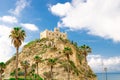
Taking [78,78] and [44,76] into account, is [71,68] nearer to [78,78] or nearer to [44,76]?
[78,78]

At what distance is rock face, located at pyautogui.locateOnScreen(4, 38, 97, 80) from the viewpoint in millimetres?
136000

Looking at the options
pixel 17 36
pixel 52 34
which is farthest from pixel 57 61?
pixel 17 36

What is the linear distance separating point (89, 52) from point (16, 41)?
48319mm

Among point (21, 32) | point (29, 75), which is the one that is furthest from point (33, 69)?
point (21, 32)

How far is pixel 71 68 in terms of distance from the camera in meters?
139

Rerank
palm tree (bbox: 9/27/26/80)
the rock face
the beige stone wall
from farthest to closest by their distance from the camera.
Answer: the beige stone wall → the rock face → palm tree (bbox: 9/27/26/80)

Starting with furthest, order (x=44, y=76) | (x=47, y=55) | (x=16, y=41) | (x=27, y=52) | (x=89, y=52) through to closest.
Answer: (x=27, y=52) → (x=47, y=55) → (x=44, y=76) → (x=89, y=52) → (x=16, y=41)

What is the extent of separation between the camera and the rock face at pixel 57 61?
136 metres

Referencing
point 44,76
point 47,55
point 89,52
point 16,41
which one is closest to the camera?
point 16,41

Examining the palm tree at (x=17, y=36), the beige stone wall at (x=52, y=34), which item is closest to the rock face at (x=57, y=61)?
the beige stone wall at (x=52, y=34)

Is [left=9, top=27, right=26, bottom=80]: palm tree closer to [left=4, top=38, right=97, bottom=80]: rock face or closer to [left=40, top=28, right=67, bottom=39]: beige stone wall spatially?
[left=4, top=38, right=97, bottom=80]: rock face

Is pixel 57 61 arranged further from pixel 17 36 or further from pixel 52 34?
pixel 17 36

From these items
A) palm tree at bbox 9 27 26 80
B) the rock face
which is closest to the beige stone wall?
the rock face

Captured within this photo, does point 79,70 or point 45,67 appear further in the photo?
point 79,70
